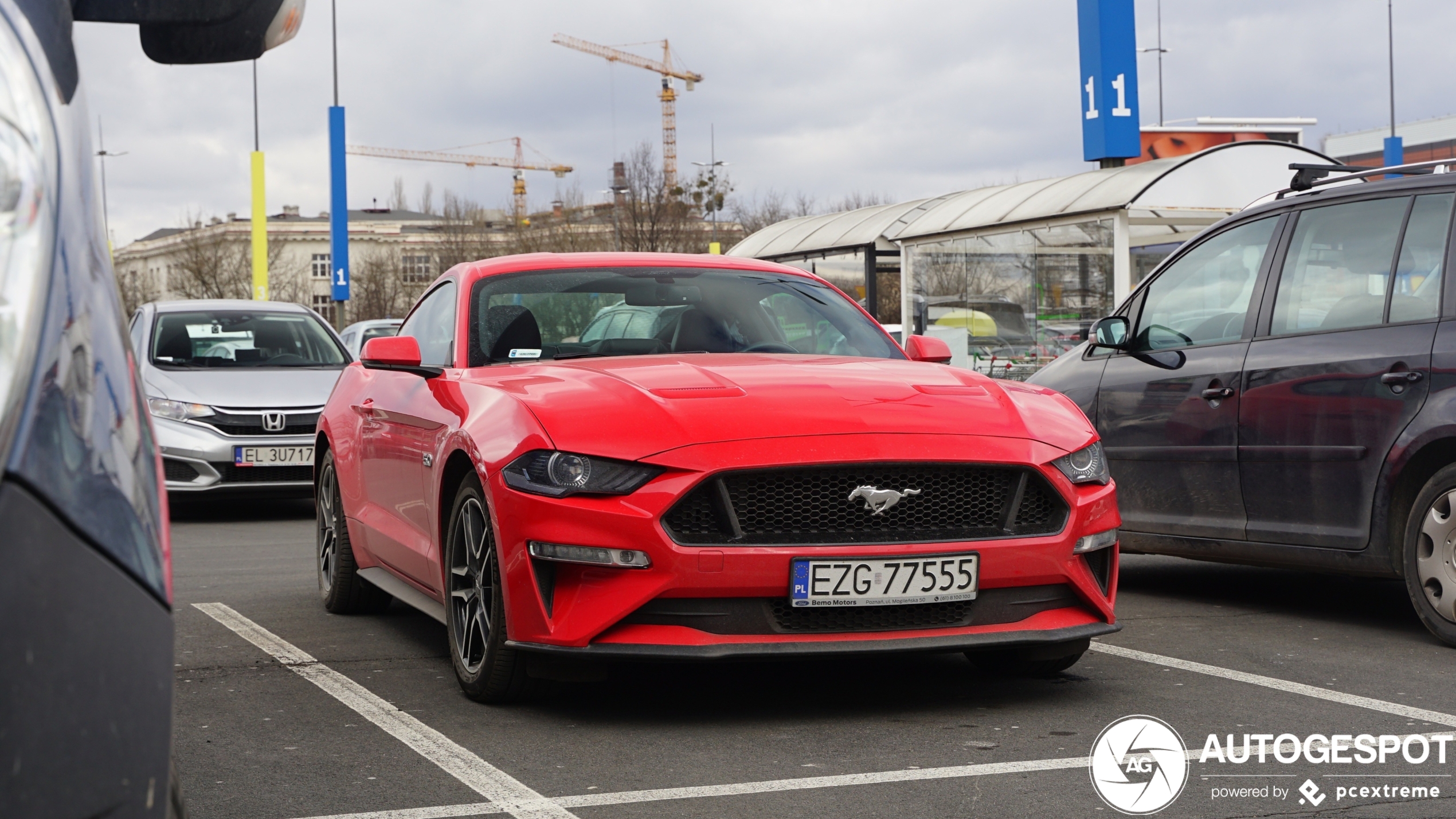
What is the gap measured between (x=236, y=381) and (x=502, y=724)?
821 centimetres

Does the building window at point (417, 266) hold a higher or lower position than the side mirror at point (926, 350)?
higher

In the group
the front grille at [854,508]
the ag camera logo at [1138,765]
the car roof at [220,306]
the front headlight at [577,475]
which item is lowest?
the ag camera logo at [1138,765]

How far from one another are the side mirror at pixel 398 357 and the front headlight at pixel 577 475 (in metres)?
1.28

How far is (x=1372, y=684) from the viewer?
5.16m

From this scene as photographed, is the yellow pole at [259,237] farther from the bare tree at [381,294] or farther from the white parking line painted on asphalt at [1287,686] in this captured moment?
the white parking line painted on asphalt at [1287,686]

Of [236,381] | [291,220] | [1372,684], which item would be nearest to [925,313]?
[236,381]

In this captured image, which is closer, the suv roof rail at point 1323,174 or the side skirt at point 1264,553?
the side skirt at point 1264,553

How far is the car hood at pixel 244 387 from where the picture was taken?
1186 centimetres

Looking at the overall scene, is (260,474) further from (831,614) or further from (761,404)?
(831,614)

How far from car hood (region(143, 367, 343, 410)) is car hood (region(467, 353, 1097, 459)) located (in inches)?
272

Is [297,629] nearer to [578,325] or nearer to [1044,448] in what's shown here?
[578,325]

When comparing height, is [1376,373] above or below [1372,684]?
above

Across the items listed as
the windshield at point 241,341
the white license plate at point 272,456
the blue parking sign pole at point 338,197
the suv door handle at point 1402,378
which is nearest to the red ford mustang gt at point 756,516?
the suv door handle at point 1402,378

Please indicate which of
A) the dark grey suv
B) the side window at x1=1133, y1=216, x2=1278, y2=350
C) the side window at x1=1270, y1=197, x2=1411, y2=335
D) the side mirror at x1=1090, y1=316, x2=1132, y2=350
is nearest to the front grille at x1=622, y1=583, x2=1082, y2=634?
the dark grey suv
